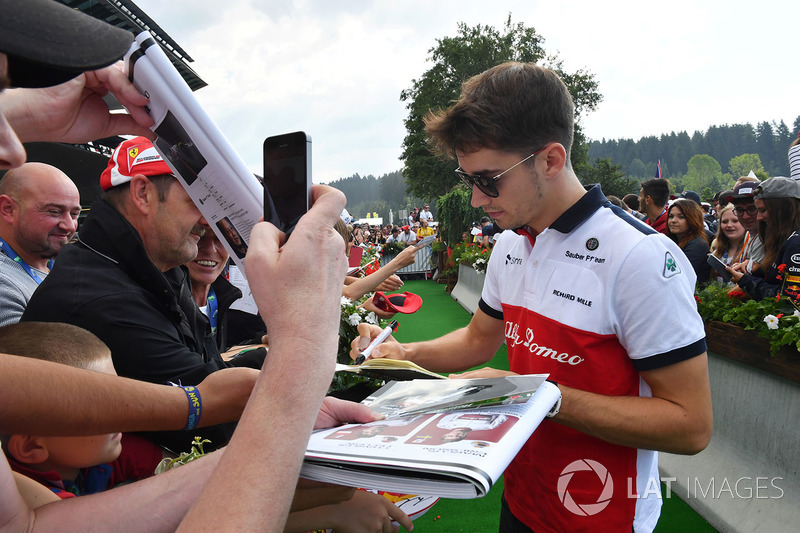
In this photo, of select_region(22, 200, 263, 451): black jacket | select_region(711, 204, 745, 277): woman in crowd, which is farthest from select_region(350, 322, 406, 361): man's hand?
select_region(711, 204, 745, 277): woman in crowd

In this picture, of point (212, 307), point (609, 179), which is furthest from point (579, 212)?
point (609, 179)

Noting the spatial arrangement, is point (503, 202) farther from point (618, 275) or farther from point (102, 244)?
point (102, 244)

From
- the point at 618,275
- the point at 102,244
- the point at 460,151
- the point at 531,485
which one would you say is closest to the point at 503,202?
the point at 460,151

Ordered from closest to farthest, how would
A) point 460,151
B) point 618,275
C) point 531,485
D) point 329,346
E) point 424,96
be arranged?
1. point 329,346
2. point 618,275
3. point 531,485
4. point 460,151
5. point 424,96

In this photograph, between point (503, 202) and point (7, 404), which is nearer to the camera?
point (7, 404)

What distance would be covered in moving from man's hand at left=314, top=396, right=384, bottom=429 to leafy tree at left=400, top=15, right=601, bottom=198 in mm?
40473

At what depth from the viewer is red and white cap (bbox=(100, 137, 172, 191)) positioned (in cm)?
210

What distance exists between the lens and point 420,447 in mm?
895

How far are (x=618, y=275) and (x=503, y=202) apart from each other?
1.86 ft

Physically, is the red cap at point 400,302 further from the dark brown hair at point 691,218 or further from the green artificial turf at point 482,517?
the dark brown hair at point 691,218

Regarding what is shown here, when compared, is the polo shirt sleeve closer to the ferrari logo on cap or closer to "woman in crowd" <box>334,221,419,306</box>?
the ferrari logo on cap

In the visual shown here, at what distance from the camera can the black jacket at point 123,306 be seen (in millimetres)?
1767

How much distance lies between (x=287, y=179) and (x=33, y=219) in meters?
3.91

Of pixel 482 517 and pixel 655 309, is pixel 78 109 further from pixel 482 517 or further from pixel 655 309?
pixel 482 517
